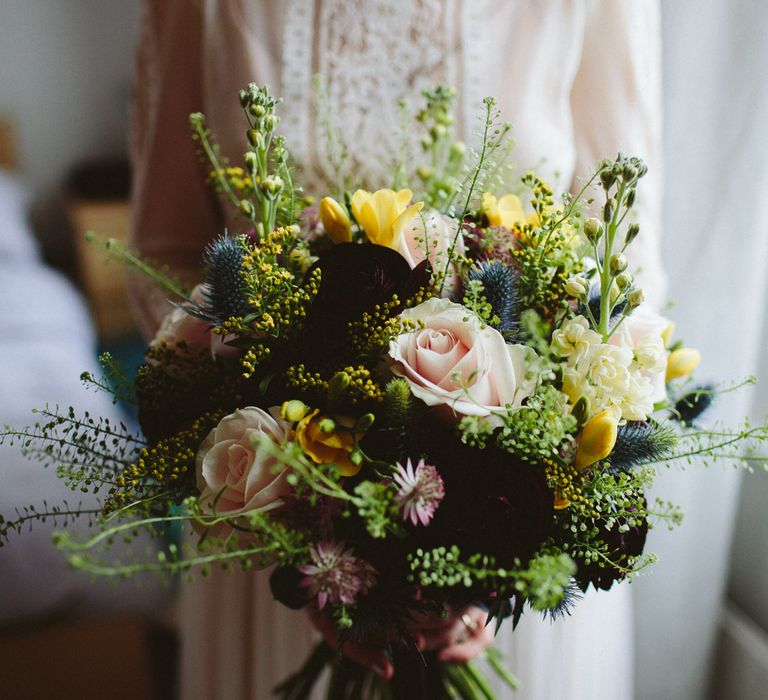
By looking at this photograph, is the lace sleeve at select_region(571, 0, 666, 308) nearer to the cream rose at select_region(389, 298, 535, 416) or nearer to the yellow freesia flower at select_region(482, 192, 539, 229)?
the yellow freesia flower at select_region(482, 192, 539, 229)

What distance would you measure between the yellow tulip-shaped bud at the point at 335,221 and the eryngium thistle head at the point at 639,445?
263mm

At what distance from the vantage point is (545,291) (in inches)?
21.7

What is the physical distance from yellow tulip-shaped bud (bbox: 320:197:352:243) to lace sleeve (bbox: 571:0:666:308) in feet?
1.43

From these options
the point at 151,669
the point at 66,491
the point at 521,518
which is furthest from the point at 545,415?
the point at 151,669

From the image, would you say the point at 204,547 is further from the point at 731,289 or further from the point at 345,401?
the point at 731,289

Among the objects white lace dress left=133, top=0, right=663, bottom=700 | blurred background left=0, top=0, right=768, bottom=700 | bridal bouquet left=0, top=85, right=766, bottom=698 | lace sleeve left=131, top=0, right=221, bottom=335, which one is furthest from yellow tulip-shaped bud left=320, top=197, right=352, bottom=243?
blurred background left=0, top=0, right=768, bottom=700

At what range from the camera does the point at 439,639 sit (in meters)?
0.71

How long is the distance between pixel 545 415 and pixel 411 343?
0.10 meters

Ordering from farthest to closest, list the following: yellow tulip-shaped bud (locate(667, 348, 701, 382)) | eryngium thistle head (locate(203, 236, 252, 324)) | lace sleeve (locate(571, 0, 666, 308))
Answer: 1. lace sleeve (locate(571, 0, 666, 308))
2. yellow tulip-shaped bud (locate(667, 348, 701, 382))
3. eryngium thistle head (locate(203, 236, 252, 324))

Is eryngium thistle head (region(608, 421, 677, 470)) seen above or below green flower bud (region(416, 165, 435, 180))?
below

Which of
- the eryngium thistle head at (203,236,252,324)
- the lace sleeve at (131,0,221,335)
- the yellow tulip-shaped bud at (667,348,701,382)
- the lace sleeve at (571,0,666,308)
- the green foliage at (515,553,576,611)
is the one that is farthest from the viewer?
the lace sleeve at (131,0,221,335)

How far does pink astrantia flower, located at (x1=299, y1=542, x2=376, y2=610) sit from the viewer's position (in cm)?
48

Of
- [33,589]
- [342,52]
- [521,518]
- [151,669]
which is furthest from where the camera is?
[151,669]

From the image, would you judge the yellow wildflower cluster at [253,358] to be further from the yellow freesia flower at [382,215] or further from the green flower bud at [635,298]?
the green flower bud at [635,298]
